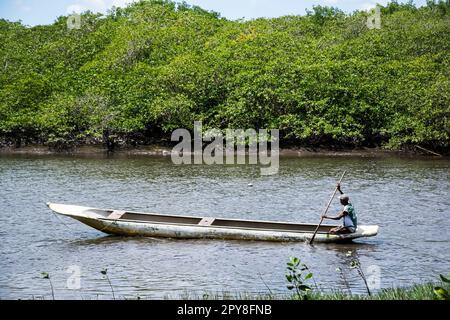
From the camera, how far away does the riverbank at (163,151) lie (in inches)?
1640

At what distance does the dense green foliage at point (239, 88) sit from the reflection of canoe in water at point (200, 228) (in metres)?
21.9

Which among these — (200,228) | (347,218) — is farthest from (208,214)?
(347,218)

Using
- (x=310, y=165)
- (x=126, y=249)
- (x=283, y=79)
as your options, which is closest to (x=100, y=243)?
(x=126, y=249)

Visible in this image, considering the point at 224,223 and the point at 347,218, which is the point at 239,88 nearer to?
the point at 224,223

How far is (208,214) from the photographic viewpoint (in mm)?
23891

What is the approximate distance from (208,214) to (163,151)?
64.7 ft

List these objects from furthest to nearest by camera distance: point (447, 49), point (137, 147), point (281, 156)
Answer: point (447, 49) < point (137, 147) < point (281, 156)

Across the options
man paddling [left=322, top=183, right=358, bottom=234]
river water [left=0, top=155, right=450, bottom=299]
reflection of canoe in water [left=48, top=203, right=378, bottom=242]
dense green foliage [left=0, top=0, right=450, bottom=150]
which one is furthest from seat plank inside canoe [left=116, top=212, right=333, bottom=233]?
dense green foliage [left=0, top=0, right=450, bottom=150]

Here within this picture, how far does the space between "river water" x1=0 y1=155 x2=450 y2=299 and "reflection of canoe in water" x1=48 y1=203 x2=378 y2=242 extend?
25 centimetres

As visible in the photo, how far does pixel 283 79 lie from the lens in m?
43.6

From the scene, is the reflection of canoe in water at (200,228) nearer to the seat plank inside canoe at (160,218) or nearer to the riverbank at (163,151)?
the seat plank inside canoe at (160,218)

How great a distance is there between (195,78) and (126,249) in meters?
27.4
